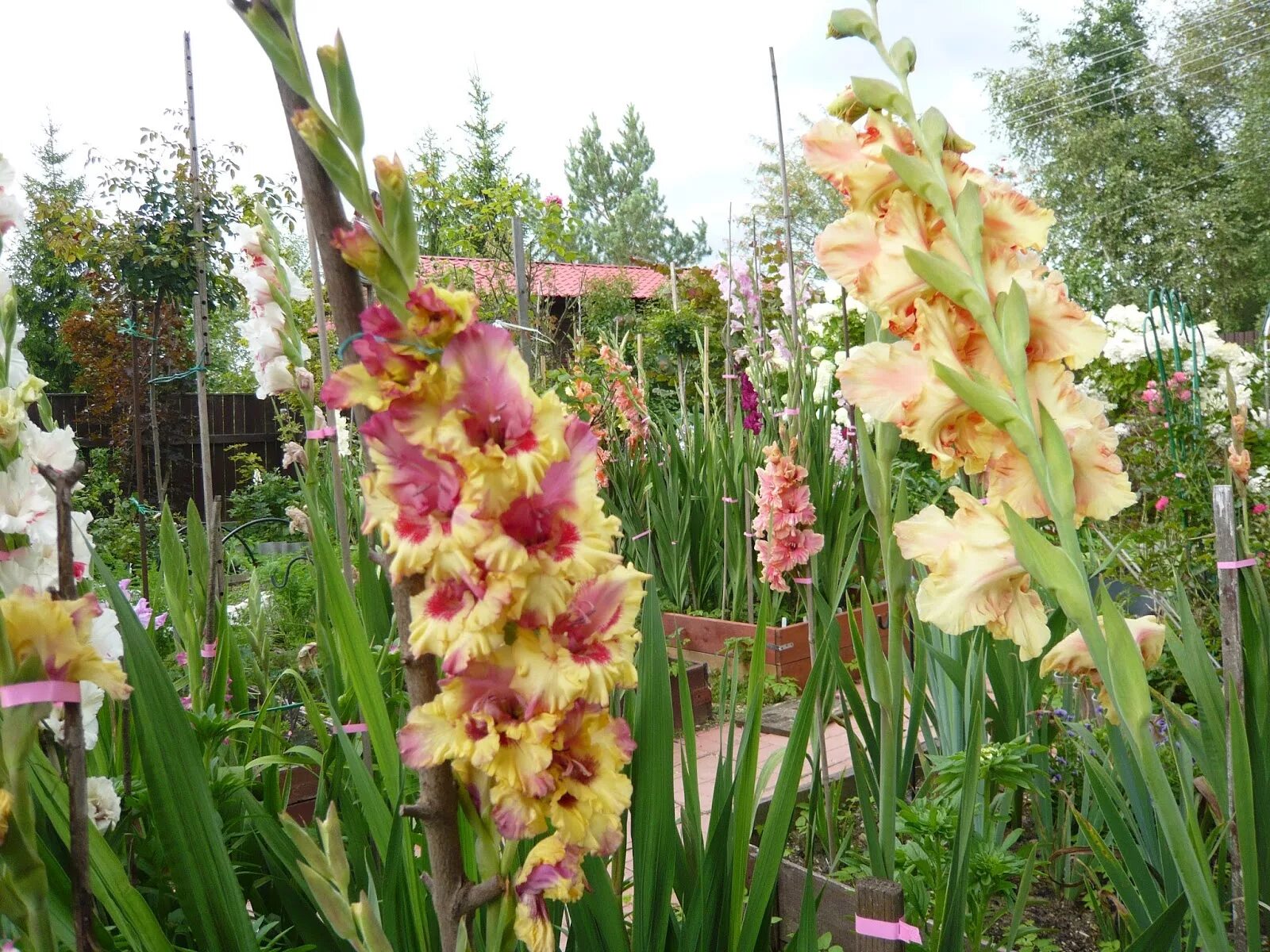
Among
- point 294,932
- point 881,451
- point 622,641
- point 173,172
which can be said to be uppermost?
point 173,172

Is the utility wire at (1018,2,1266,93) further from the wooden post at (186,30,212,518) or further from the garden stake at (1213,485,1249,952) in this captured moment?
the garden stake at (1213,485,1249,952)

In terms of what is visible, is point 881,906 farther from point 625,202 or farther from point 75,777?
point 625,202

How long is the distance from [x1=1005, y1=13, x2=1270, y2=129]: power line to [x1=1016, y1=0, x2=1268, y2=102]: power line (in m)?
0.20

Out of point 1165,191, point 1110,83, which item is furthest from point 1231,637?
point 1110,83

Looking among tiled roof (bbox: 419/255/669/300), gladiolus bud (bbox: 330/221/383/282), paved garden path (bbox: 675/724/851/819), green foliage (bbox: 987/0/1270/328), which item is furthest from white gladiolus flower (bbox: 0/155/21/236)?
green foliage (bbox: 987/0/1270/328)

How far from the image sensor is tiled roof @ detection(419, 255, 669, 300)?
6.49 metres

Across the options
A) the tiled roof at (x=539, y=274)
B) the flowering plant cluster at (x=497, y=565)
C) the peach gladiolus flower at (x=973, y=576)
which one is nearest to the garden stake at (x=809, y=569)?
the peach gladiolus flower at (x=973, y=576)

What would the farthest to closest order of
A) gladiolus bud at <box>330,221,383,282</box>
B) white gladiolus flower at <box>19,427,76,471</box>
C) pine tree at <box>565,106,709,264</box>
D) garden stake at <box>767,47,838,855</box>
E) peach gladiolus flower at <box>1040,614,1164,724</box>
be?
1. pine tree at <box>565,106,709,264</box>
2. garden stake at <box>767,47,838,855</box>
3. white gladiolus flower at <box>19,427,76,471</box>
4. peach gladiolus flower at <box>1040,614,1164,724</box>
5. gladiolus bud at <box>330,221,383,282</box>

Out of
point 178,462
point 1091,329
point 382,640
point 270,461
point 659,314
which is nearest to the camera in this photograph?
point 1091,329

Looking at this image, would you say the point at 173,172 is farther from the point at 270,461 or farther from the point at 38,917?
the point at 270,461

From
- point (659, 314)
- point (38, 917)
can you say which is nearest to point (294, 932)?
point (38, 917)

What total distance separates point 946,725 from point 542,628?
5.38 ft

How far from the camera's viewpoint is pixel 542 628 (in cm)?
60

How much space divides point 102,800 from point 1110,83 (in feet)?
84.7
